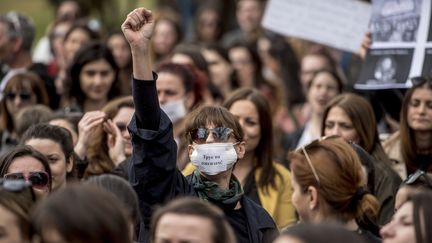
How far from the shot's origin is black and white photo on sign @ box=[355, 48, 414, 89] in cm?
1071

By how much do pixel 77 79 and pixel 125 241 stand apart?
696cm

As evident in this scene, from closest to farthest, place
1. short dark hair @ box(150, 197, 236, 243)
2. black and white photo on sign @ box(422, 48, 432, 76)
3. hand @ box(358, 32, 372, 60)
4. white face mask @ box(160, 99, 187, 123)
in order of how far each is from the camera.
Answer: short dark hair @ box(150, 197, 236, 243), black and white photo on sign @ box(422, 48, 432, 76), white face mask @ box(160, 99, 187, 123), hand @ box(358, 32, 372, 60)

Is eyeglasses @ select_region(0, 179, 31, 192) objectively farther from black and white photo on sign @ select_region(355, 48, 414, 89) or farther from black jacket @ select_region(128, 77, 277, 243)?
black and white photo on sign @ select_region(355, 48, 414, 89)

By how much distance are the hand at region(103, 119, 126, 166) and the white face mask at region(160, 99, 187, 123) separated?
1.16m

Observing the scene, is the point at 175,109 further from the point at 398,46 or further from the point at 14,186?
the point at 14,186

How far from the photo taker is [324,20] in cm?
1175

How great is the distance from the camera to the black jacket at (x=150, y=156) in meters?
7.12

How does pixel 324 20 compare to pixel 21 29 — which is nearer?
pixel 324 20

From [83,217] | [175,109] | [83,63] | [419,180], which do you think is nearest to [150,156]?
[419,180]

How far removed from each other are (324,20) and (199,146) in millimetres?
4266

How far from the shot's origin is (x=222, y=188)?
7.64m

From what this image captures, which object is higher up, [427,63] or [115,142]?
[427,63]

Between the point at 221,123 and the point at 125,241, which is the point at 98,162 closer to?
the point at 221,123

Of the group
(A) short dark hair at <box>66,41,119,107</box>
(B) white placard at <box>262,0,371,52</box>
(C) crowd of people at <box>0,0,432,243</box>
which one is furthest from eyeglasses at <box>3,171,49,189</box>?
(A) short dark hair at <box>66,41,119,107</box>
